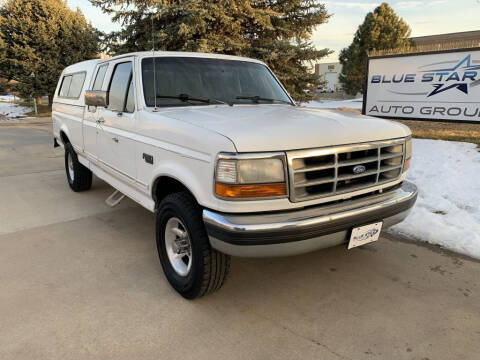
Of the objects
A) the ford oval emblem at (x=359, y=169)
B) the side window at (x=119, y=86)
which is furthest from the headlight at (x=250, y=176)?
the side window at (x=119, y=86)

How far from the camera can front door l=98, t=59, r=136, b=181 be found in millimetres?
3518

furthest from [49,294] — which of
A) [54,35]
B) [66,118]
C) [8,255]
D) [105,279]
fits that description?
[54,35]

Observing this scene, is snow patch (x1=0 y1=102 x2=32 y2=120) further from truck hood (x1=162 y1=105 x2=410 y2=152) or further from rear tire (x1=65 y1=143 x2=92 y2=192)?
truck hood (x1=162 y1=105 x2=410 y2=152)

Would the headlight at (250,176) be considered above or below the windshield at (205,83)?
below

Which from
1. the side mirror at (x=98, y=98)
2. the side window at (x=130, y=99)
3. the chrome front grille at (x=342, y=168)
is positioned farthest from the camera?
the side mirror at (x=98, y=98)

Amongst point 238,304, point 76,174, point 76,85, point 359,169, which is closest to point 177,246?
point 238,304

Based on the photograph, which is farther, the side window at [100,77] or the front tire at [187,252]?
the side window at [100,77]

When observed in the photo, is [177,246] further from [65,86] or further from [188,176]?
[65,86]

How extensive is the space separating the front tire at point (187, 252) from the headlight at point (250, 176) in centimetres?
38

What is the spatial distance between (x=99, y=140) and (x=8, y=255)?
5.06 ft

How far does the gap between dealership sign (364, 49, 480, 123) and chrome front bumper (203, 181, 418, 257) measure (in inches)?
286

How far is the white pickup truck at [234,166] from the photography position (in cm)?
233

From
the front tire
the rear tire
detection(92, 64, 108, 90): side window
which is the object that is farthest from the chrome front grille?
the rear tire

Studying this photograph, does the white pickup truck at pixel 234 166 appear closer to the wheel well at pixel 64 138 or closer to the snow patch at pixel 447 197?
the snow patch at pixel 447 197
